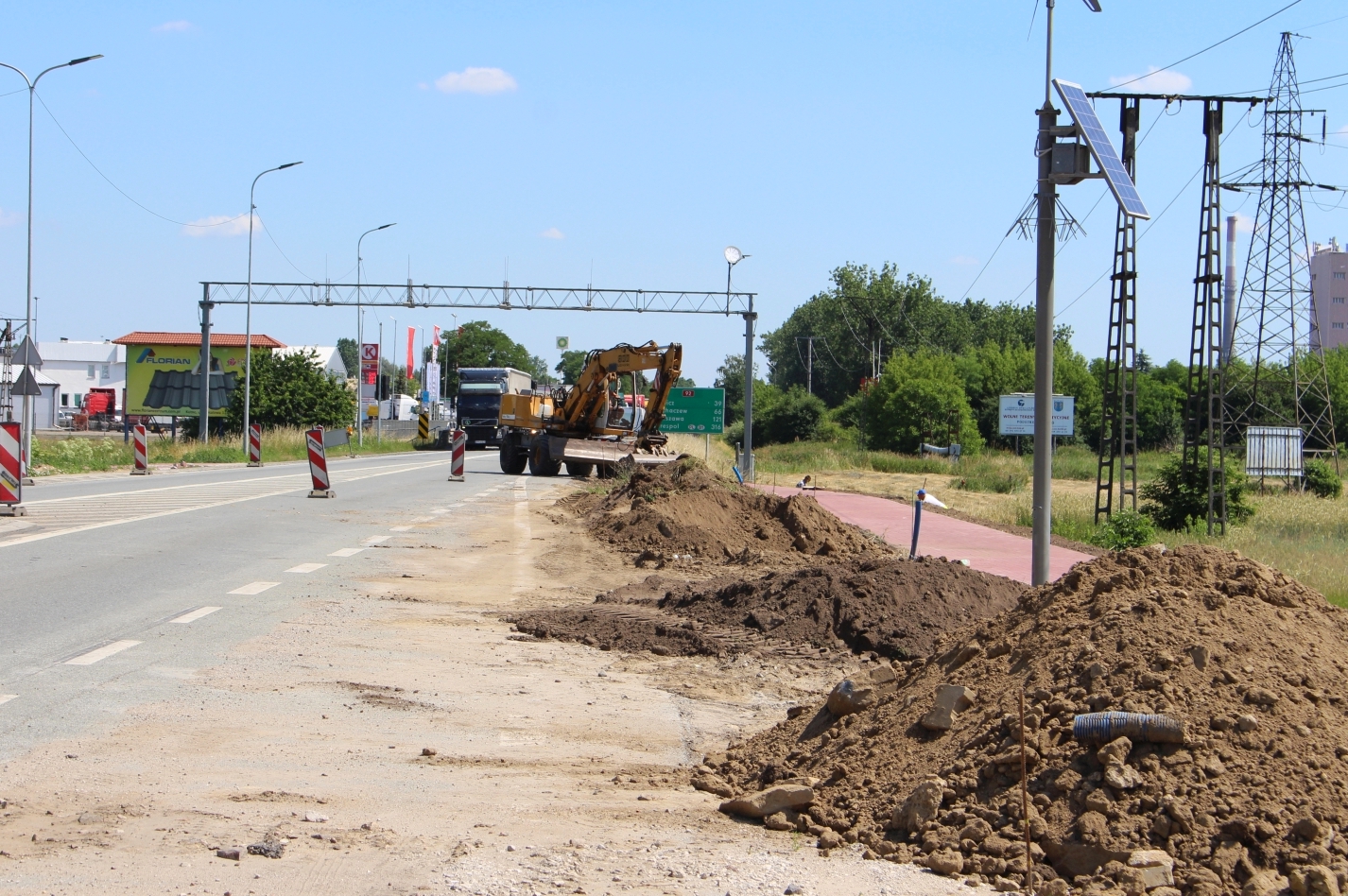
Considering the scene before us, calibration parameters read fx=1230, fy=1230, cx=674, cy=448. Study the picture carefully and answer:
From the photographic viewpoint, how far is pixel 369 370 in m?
76.7

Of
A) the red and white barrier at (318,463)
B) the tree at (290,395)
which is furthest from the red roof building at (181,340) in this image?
the red and white barrier at (318,463)

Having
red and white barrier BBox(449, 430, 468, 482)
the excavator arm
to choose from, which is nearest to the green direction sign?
the excavator arm

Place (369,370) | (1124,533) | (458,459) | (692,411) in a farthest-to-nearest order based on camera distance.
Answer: (369,370)
(692,411)
(458,459)
(1124,533)

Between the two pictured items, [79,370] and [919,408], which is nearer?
[919,408]

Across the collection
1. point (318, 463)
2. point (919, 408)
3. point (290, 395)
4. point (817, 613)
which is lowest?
point (817, 613)

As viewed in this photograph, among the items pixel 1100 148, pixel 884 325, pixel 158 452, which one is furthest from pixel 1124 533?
pixel 884 325

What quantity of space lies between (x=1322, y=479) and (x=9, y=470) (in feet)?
132

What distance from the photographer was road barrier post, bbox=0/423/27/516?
1752 centimetres

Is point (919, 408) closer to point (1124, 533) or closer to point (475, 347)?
point (1124, 533)

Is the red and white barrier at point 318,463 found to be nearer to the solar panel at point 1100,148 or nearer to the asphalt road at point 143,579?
the asphalt road at point 143,579

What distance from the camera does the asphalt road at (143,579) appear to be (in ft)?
23.7

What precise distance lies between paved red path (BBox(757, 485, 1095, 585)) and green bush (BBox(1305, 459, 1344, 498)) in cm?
2008

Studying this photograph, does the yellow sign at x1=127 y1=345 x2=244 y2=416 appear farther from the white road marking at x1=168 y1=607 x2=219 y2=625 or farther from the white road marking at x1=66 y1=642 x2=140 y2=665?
the white road marking at x1=66 y1=642 x2=140 y2=665

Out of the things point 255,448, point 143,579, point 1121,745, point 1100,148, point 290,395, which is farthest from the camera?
point 290,395
